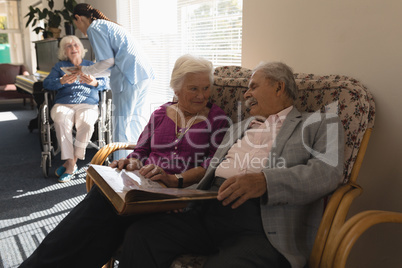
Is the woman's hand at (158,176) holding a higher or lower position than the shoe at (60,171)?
higher

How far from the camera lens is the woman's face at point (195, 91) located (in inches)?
61.7

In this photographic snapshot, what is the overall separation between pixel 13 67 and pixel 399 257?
7388 millimetres

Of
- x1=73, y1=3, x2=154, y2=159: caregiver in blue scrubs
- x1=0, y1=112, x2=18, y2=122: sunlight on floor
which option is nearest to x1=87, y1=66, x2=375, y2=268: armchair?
x1=73, y1=3, x2=154, y2=159: caregiver in blue scrubs

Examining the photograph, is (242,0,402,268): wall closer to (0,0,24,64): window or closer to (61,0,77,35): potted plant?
(61,0,77,35): potted plant

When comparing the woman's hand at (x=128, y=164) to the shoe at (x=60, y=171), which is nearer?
the woman's hand at (x=128, y=164)

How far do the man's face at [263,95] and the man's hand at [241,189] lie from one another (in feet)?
1.32

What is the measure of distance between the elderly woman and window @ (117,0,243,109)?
881 millimetres

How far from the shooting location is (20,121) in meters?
5.45

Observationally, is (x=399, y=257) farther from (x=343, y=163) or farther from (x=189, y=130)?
(x=189, y=130)

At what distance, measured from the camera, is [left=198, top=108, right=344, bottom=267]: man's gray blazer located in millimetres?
1097

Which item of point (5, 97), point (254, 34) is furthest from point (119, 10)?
point (5, 97)

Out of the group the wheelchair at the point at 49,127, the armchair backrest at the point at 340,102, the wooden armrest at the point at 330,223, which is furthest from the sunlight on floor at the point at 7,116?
the wooden armrest at the point at 330,223

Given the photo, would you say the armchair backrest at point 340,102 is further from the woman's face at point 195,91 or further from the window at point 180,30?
the window at point 180,30

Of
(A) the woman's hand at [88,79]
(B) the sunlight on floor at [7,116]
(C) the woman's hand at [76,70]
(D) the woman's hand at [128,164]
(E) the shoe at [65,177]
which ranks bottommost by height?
(E) the shoe at [65,177]
